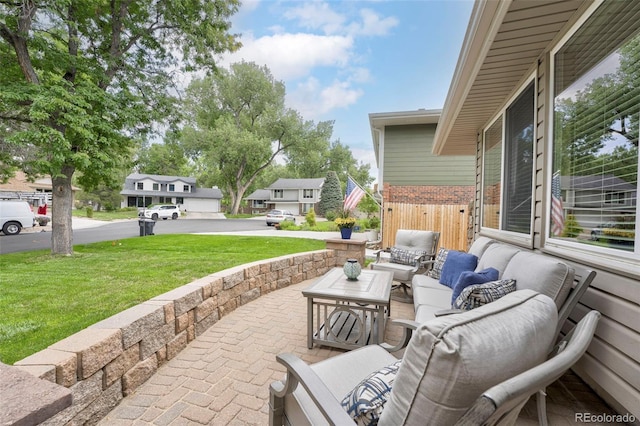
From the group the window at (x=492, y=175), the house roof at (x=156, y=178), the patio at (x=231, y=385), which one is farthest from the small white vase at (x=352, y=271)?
the house roof at (x=156, y=178)

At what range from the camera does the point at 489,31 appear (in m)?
2.31

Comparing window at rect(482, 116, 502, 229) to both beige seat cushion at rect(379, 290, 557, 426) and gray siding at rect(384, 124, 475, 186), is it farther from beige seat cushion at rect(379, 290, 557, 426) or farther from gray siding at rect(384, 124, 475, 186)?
gray siding at rect(384, 124, 475, 186)

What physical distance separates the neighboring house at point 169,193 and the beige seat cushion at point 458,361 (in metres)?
34.6

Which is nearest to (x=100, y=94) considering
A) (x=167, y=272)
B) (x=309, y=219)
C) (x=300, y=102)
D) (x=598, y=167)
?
(x=167, y=272)

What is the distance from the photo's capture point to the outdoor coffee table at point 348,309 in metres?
2.69

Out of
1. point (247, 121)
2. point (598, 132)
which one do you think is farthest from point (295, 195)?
point (598, 132)

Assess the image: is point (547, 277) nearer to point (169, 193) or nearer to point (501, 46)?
point (501, 46)

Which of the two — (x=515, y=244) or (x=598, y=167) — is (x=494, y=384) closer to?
(x=598, y=167)

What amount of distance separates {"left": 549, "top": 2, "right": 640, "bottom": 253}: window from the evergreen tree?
27.7 m

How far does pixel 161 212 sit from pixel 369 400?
Result: 25.4m

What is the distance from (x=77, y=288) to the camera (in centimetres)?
318

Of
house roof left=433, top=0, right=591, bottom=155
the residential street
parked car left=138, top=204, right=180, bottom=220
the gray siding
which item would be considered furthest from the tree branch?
parked car left=138, top=204, right=180, bottom=220

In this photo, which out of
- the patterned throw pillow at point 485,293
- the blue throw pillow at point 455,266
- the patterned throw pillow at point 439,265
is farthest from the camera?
the patterned throw pillow at point 439,265

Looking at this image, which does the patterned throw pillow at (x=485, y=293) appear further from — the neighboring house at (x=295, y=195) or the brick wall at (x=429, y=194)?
the neighboring house at (x=295, y=195)
